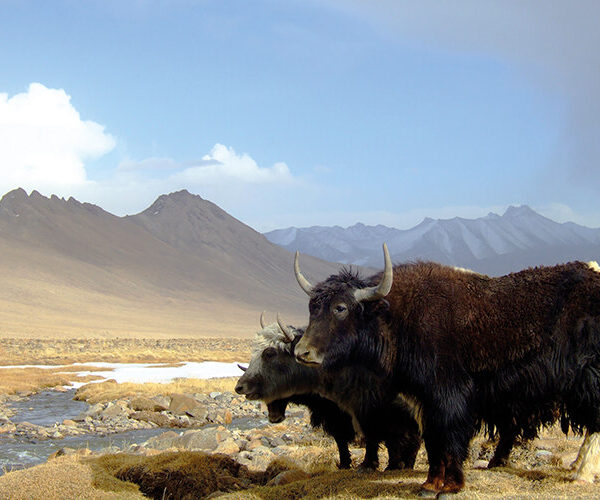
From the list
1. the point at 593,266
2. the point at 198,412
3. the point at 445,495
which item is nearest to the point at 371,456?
the point at 445,495

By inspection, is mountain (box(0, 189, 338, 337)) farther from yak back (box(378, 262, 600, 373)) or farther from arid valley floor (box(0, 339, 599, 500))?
yak back (box(378, 262, 600, 373))

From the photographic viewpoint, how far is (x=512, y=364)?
20.7ft

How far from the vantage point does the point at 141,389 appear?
2520 cm

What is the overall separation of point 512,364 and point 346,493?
6.31ft

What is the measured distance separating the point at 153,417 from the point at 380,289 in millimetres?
14640

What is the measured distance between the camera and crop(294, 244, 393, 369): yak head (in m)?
6.36

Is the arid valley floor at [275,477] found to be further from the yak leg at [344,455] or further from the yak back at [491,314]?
the yak back at [491,314]

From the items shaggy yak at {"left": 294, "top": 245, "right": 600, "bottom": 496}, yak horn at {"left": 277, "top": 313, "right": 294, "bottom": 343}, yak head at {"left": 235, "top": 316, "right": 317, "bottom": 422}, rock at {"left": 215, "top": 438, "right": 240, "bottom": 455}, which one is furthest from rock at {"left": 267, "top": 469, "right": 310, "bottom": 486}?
rock at {"left": 215, "top": 438, "right": 240, "bottom": 455}

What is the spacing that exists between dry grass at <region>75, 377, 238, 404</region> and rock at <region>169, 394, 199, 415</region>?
6.87 feet

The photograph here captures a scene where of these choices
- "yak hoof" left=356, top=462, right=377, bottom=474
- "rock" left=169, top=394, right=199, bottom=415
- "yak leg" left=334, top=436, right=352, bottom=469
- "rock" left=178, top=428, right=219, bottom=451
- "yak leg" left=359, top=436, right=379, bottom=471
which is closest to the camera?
"yak hoof" left=356, top=462, right=377, bottom=474

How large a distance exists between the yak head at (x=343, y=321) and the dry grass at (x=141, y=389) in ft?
58.3

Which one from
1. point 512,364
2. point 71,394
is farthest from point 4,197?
point 512,364

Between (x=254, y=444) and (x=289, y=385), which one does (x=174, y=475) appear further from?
(x=254, y=444)

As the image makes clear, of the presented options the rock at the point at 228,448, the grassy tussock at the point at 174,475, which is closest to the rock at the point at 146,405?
the rock at the point at 228,448
